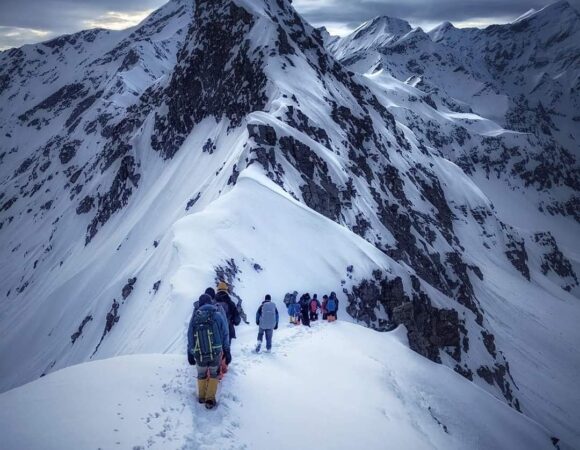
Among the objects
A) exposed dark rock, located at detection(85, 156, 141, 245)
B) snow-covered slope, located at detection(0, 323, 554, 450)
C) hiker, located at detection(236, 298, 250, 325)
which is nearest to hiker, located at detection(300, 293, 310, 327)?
snow-covered slope, located at detection(0, 323, 554, 450)

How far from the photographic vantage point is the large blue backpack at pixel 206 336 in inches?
318

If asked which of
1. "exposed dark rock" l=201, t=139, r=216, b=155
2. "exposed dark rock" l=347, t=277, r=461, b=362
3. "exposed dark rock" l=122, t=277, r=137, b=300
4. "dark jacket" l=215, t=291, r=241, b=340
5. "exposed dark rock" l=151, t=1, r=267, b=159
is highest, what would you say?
"exposed dark rock" l=151, t=1, r=267, b=159

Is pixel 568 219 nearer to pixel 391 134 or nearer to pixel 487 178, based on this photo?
pixel 487 178

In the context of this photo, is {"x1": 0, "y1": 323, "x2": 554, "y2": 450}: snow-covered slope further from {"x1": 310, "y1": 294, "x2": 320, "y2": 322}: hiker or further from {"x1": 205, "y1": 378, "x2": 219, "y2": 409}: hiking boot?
{"x1": 310, "y1": 294, "x2": 320, "y2": 322}: hiker

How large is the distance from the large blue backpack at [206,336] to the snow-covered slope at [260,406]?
101cm

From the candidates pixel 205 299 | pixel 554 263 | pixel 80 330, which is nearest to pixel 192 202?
pixel 80 330

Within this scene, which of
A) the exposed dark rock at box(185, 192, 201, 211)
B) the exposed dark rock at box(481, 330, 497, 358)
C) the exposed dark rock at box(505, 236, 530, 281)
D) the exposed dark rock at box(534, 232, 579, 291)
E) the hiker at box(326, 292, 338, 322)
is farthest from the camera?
the exposed dark rock at box(534, 232, 579, 291)

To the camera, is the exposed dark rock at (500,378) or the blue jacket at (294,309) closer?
the blue jacket at (294,309)

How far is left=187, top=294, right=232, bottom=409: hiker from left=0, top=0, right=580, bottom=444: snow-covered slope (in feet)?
20.0

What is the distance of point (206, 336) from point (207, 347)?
0.75 feet

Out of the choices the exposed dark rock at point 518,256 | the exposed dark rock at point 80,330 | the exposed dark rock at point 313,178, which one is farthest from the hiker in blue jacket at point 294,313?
the exposed dark rock at point 518,256

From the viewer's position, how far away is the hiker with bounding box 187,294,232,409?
317 inches

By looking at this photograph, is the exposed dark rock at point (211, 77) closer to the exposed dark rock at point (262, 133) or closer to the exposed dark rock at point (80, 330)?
the exposed dark rock at point (262, 133)

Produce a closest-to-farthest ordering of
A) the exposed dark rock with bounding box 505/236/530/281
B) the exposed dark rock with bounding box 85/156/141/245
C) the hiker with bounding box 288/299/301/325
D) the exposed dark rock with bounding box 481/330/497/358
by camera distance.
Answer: the hiker with bounding box 288/299/301/325 < the exposed dark rock with bounding box 481/330/497/358 < the exposed dark rock with bounding box 85/156/141/245 < the exposed dark rock with bounding box 505/236/530/281
